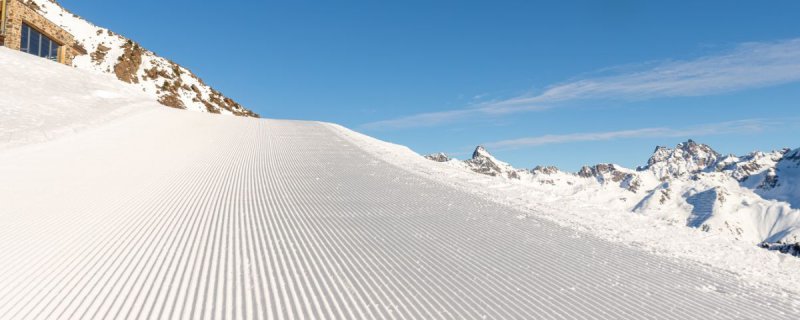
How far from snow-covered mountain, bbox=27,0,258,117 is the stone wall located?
27.6 feet

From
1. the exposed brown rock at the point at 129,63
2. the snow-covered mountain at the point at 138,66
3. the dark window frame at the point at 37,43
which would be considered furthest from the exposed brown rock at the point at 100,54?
the dark window frame at the point at 37,43

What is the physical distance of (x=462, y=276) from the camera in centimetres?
681

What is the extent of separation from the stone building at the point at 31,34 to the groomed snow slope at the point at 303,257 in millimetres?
26606

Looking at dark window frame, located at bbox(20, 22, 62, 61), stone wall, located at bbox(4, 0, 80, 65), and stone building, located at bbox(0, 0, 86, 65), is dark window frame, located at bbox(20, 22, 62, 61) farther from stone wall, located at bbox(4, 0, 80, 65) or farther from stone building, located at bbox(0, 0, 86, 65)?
stone wall, located at bbox(4, 0, 80, 65)

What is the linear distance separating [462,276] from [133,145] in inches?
681

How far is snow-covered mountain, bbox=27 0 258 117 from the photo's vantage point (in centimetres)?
5344

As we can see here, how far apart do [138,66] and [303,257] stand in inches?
2340

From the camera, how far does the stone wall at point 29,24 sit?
115ft

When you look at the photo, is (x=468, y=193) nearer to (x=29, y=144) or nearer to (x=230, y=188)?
(x=230, y=188)

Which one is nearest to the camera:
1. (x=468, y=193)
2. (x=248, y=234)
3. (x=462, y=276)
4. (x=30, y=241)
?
(x=462, y=276)

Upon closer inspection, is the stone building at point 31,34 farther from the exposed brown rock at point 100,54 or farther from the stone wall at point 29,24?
the exposed brown rock at point 100,54

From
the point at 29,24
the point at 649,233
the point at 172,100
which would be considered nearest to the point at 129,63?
the point at 172,100

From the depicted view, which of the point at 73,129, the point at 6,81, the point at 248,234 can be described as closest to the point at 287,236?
the point at 248,234

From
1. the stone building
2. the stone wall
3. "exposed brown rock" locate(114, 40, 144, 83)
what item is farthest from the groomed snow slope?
"exposed brown rock" locate(114, 40, 144, 83)
